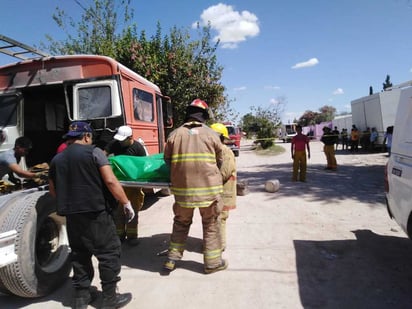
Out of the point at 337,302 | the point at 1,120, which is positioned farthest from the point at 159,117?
the point at 337,302

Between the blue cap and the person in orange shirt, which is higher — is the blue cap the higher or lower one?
the higher one

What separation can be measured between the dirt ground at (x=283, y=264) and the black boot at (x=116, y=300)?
7 cm

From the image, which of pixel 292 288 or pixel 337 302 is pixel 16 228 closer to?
pixel 292 288

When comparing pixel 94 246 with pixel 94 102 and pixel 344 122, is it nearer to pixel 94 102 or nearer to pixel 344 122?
pixel 94 102

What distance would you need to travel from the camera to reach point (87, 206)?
289 cm

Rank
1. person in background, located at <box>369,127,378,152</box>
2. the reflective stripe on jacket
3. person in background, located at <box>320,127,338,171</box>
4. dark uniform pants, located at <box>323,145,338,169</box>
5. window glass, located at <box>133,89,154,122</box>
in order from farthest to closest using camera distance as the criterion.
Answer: person in background, located at <box>369,127,378,152</box> → dark uniform pants, located at <box>323,145,338,169</box> → person in background, located at <box>320,127,338,171</box> → window glass, located at <box>133,89,154,122</box> → the reflective stripe on jacket

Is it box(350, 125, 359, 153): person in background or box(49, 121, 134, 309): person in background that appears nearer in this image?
box(49, 121, 134, 309): person in background

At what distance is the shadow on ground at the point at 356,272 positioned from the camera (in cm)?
302

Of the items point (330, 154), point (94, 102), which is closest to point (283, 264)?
point (94, 102)

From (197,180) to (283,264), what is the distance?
4.92 feet

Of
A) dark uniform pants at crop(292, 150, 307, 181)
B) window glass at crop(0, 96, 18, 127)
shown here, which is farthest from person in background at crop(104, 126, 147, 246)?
dark uniform pants at crop(292, 150, 307, 181)

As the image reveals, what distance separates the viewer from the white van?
10.4 feet

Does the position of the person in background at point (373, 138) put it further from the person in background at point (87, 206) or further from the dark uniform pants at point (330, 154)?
the person in background at point (87, 206)

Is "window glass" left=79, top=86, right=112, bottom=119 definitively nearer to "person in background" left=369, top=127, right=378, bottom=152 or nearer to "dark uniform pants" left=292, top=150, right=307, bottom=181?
"dark uniform pants" left=292, top=150, right=307, bottom=181
